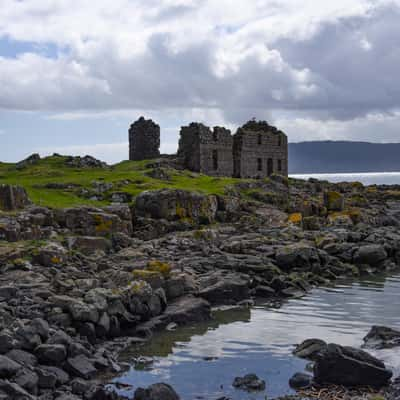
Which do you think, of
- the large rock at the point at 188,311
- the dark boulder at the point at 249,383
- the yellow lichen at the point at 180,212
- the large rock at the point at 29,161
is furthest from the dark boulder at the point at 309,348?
the large rock at the point at 29,161

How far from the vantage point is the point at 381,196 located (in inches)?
2581

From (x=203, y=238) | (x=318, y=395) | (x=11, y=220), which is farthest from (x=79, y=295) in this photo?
(x=203, y=238)

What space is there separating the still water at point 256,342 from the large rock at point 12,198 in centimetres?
1404

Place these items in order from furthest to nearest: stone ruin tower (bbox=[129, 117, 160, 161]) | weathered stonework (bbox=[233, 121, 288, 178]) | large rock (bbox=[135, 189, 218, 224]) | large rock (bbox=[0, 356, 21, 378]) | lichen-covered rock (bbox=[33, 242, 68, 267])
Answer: stone ruin tower (bbox=[129, 117, 160, 161])
weathered stonework (bbox=[233, 121, 288, 178])
large rock (bbox=[135, 189, 218, 224])
lichen-covered rock (bbox=[33, 242, 68, 267])
large rock (bbox=[0, 356, 21, 378])

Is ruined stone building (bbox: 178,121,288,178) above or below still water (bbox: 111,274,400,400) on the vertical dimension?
above

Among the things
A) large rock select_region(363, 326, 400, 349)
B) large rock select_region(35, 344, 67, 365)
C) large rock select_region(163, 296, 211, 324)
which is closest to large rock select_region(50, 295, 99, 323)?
large rock select_region(35, 344, 67, 365)

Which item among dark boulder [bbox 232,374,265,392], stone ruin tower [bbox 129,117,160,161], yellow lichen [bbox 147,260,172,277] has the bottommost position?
dark boulder [bbox 232,374,265,392]

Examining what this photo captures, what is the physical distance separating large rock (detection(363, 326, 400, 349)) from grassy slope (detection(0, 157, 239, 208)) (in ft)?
66.8

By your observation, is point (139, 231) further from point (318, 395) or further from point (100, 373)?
point (318, 395)

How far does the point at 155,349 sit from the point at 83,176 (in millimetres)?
31651

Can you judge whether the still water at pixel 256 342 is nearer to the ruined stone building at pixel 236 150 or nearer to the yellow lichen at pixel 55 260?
the yellow lichen at pixel 55 260

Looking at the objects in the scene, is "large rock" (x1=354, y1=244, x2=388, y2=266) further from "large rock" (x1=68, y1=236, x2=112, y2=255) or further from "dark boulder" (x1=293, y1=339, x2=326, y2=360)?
"dark boulder" (x1=293, y1=339, x2=326, y2=360)

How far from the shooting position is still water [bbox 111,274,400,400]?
1366 centimetres

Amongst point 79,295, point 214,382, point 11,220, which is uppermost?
point 11,220
